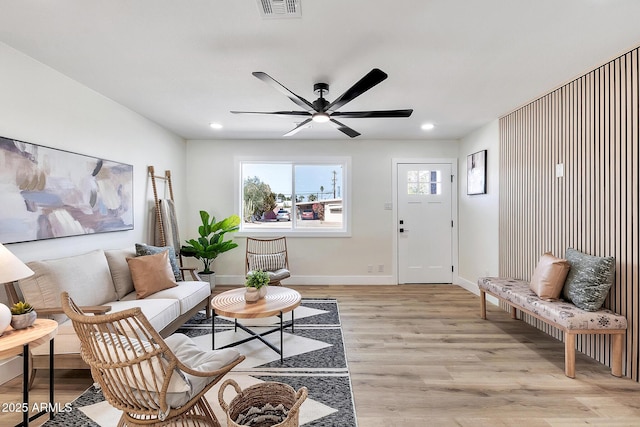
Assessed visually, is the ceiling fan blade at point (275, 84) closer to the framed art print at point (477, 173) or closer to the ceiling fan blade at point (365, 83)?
the ceiling fan blade at point (365, 83)

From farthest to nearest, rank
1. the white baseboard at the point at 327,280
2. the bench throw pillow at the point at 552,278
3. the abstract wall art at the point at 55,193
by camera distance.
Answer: the white baseboard at the point at 327,280 < the bench throw pillow at the point at 552,278 < the abstract wall art at the point at 55,193

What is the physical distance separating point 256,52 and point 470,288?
14.6 ft

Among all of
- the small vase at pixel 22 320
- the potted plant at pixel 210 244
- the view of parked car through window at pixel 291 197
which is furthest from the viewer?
the view of parked car through window at pixel 291 197

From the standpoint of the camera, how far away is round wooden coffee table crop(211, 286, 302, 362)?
2.54 meters

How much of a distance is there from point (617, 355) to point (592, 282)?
0.55 meters

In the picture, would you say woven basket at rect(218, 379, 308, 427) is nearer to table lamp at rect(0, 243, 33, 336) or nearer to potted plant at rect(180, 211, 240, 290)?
table lamp at rect(0, 243, 33, 336)

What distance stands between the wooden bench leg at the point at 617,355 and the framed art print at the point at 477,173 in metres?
2.43

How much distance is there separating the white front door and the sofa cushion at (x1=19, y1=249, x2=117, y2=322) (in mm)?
4151

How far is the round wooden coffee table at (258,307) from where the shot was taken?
100 inches

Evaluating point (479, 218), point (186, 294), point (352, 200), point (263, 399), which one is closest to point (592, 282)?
point (479, 218)

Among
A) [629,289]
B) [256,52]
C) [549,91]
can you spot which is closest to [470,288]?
[629,289]

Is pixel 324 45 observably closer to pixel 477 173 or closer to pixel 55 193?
pixel 55 193

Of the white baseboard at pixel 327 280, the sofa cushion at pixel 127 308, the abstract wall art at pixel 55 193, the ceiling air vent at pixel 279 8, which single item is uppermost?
the ceiling air vent at pixel 279 8

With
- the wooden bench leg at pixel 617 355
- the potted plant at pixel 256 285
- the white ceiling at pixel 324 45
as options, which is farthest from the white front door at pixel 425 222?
the potted plant at pixel 256 285
